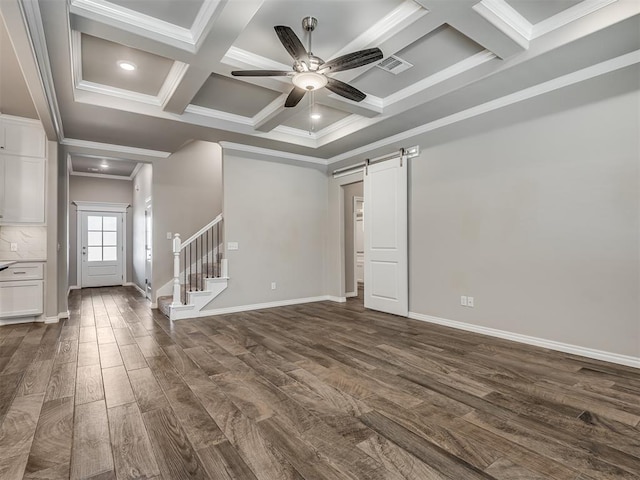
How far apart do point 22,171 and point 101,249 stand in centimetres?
516

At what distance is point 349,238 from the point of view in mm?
Result: 6969

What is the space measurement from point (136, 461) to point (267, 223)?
455 cm

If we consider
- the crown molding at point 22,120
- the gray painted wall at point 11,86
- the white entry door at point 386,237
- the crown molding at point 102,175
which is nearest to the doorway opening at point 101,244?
the crown molding at point 102,175

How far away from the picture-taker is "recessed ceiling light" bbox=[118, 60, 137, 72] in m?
3.50

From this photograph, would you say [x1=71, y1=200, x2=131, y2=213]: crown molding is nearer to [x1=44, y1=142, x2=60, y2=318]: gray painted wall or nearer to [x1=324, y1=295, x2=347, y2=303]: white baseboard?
[x1=44, y1=142, x2=60, y2=318]: gray painted wall

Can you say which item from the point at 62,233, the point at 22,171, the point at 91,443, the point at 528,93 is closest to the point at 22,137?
the point at 22,171

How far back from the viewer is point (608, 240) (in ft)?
10.4

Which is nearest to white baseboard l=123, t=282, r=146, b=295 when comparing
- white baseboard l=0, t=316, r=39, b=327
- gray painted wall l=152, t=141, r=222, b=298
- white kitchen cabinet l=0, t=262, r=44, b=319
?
gray painted wall l=152, t=141, r=222, b=298

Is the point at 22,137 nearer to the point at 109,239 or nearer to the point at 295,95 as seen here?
the point at 295,95

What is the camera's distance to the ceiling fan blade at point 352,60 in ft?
8.77

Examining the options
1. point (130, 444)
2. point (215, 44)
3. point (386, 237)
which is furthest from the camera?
point (386, 237)

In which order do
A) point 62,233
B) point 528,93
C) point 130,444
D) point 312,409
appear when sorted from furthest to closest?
point 62,233 < point 528,93 < point 312,409 < point 130,444

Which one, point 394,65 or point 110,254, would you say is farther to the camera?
point 110,254

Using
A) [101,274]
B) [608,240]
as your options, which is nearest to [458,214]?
[608,240]
